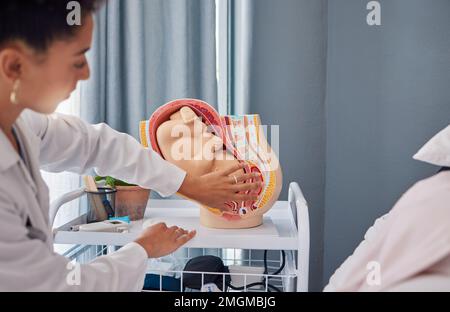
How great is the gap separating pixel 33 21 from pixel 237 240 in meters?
0.58

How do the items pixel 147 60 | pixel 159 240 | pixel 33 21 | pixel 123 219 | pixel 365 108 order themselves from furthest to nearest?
pixel 147 60 < pixel 123 219 < pixel 365 108 < pixel 159 240 < pixel 33 21

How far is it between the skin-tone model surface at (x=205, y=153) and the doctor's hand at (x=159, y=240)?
0.75 feet

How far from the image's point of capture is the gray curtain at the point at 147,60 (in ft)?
3.86

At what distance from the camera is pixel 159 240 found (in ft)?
2.13

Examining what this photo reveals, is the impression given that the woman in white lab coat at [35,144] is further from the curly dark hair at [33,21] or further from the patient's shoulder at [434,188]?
the patient's shoulder at [434,188]

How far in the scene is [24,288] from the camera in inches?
18.0

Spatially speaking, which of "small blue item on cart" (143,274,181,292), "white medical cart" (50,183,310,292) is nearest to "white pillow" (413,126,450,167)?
"white medical cart" (50,183,310,292)

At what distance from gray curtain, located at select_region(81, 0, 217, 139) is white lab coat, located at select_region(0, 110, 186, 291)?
45 centimetres

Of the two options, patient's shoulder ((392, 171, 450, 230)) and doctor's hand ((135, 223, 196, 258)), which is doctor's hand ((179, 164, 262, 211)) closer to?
doctor's hand ((135, 223, 196, 258))

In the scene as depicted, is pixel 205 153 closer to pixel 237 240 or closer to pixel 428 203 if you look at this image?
pixel 237 240

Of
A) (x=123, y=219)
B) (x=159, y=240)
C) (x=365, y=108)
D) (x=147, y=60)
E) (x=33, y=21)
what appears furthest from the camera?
(x=147, y=60)

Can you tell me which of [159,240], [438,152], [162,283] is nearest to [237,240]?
[162,283]

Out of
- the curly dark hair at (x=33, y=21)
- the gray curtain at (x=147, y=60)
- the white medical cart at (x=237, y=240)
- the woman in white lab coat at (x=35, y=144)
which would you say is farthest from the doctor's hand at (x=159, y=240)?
the gray curtain at (x=147, y=60)

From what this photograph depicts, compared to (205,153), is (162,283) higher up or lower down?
lower down
